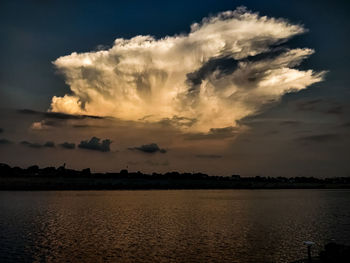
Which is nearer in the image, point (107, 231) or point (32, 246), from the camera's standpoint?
point (32, 246)

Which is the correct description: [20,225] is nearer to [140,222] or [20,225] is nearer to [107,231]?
[107,231]

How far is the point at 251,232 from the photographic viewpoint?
171ft

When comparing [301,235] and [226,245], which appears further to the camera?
[301,235]

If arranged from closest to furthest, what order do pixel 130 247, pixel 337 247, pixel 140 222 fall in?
pixel 337 247 → pixel 130 247 → pixel 140 222

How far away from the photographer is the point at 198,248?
131 feet

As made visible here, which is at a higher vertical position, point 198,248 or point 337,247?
point 337,247

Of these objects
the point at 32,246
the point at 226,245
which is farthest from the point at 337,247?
the point at 32,246

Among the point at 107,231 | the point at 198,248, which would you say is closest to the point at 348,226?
the point at 198,248

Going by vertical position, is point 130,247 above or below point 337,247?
below

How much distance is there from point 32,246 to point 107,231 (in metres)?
14.6

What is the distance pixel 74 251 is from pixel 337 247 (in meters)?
28.6

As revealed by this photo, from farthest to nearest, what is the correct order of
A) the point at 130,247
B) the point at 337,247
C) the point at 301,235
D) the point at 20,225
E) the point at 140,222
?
the point at 140,222
the point at 20,225
the point at 301,235
the point at 130,247
the point at 337,247

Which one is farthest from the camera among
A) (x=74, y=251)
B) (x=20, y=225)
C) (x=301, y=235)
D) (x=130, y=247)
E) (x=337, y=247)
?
(x=20, y=225)

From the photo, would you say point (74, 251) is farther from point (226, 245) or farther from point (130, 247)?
point (226, 245)
